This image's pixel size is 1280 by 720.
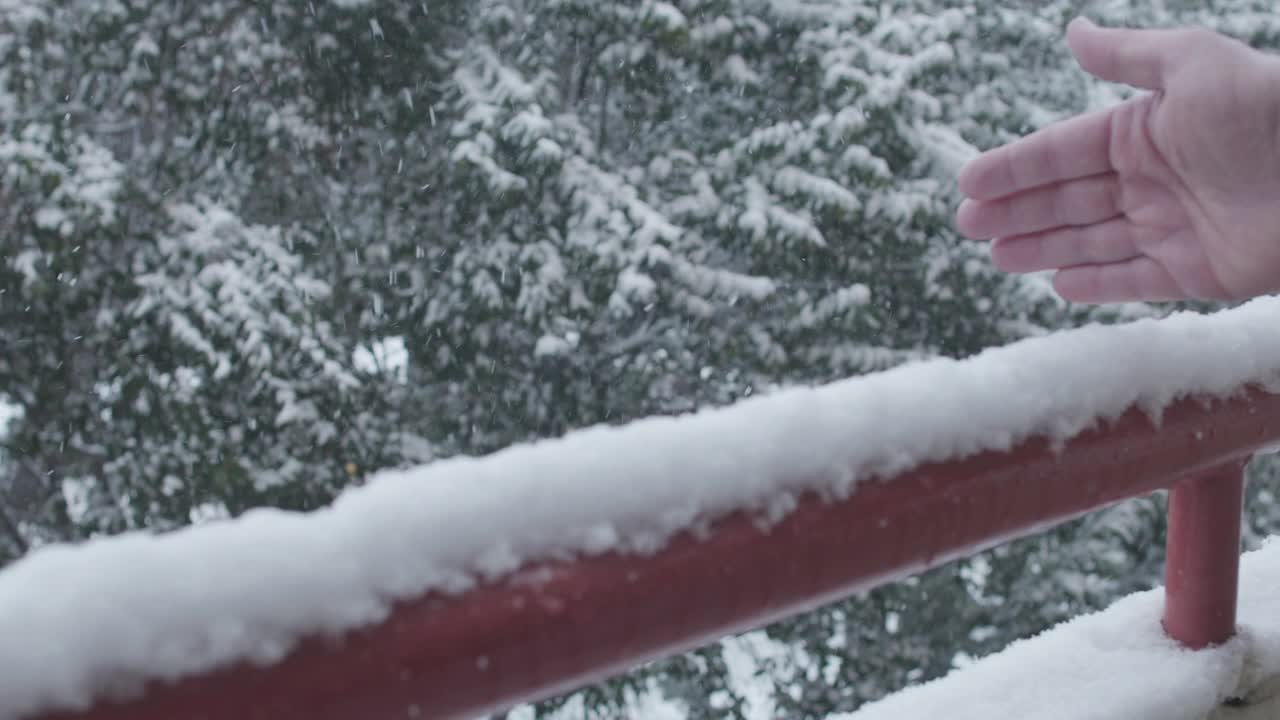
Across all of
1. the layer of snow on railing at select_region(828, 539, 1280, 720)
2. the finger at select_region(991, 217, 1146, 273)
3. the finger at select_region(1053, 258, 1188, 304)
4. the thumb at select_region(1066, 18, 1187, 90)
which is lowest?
the layer of snow on railing at select_region(828, 539, 1280, 720)

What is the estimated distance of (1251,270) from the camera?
1.24 m

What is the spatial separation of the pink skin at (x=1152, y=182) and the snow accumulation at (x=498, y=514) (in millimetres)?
576

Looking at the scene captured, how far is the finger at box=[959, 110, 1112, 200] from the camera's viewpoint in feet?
4.69

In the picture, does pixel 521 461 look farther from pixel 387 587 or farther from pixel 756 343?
pixel 756 343

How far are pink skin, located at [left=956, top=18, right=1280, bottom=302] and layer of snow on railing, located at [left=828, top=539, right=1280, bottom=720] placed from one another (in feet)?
1.61

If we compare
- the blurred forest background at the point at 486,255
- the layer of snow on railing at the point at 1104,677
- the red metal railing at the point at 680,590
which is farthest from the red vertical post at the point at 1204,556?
the blurred forest background at the point at 486,255

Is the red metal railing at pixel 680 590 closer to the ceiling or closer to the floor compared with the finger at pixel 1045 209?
closer to the floor

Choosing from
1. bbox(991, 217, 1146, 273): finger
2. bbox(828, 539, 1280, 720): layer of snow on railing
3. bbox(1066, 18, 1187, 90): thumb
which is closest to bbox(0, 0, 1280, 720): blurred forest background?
bbox(991, 217, 1146, 273): finger

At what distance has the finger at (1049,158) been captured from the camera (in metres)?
1.43

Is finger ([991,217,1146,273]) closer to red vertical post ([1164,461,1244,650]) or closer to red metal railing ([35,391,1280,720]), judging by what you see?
red vertical post ([1164,461,1244,650])

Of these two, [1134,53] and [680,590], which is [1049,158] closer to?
→ [1134,53]

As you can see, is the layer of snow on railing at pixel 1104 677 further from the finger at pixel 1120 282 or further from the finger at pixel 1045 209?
the finger at pixel 1045 209

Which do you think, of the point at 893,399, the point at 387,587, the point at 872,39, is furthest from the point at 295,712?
the point at 872,39

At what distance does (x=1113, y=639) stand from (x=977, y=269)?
218 inches
